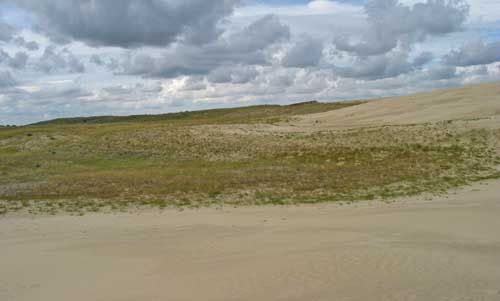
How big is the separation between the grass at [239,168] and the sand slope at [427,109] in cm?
1132

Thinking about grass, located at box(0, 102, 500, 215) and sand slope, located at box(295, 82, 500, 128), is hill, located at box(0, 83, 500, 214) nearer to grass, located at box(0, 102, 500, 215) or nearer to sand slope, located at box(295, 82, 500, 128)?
grass, located at box(0, 102, 500, 215)

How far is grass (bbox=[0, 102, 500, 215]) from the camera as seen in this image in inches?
832

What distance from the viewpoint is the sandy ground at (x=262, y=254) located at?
9883mm

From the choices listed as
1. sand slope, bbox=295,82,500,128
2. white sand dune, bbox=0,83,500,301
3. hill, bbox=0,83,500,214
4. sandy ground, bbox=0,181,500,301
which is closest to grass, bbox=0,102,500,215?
hill, bbox=0,83,500,214

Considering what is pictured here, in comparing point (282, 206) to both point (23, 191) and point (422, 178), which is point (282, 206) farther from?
point (23, 191)

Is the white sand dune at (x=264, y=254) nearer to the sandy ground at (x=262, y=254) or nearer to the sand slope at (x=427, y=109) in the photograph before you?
the sandy ground at (x=262, y=254)

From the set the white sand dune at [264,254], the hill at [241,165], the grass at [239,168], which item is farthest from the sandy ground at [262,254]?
the hill at [241,165]

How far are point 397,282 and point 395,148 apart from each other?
84.1ft

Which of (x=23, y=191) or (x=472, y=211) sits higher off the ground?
(x=23, y=191)

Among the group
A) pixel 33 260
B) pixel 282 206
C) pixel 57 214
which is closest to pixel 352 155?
pixel 282 206

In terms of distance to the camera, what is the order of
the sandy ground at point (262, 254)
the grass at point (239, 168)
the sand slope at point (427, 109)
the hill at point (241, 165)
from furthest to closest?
the sand slope at point (427, 109)
the hill at point (241, 165)
the grass at point (239, 168)
the sandy ground at point (262, 254)

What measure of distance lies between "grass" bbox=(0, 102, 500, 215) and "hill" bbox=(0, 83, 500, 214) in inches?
2.5

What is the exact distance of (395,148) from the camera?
34.2 metres

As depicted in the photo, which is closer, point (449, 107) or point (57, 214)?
point (57, 214)
